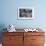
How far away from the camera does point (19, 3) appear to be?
3.96 m

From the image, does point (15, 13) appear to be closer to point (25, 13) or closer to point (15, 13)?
point (15, 13)

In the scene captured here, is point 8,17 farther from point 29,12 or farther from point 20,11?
point 29,12

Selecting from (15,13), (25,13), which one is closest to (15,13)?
(15,13)

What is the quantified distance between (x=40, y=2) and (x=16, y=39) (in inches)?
56.9

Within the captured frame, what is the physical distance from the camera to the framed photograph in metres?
3.97

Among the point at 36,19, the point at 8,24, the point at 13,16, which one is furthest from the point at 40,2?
the point at 8,24

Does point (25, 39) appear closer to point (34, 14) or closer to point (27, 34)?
point (27, 34)

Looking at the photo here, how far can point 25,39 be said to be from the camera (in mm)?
3527

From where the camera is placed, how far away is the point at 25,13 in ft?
13.1

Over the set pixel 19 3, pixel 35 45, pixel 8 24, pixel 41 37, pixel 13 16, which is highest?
pixel 19 3

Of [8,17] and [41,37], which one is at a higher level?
[8,17]

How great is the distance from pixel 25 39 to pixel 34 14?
3.08 ft

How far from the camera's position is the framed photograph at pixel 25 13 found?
3.97 m

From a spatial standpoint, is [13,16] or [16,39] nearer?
[16,39]
